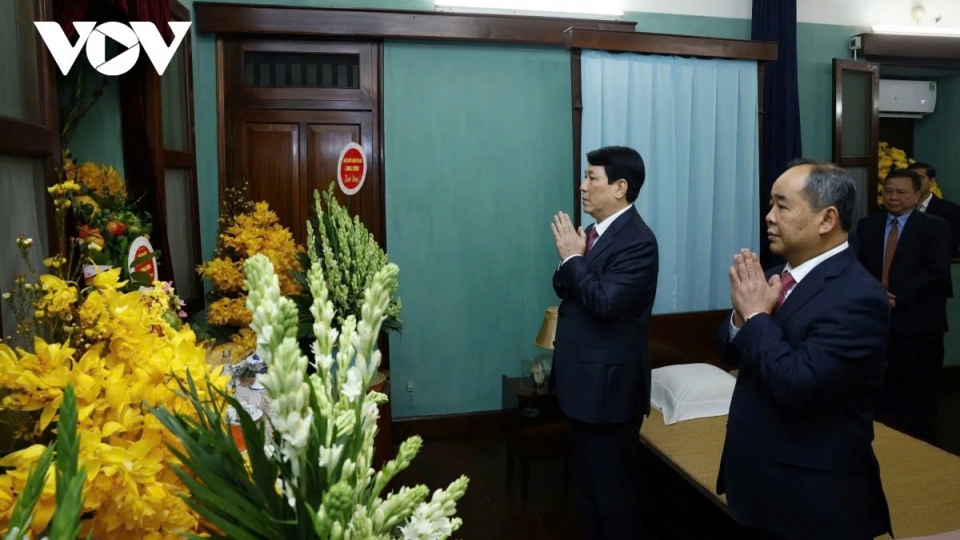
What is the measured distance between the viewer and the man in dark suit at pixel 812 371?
156cm

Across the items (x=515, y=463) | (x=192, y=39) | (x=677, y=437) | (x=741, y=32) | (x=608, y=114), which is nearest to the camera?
(x=677, y=437)

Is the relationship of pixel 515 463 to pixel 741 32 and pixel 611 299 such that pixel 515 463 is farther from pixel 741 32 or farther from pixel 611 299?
pixel 741 32

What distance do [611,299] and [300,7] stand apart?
97.3 inches

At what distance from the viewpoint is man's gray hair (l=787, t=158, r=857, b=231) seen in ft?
5.38

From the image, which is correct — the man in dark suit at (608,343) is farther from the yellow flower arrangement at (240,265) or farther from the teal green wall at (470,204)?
the teal green wall at (470,204)

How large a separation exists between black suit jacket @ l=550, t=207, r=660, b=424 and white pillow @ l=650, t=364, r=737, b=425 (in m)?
0.79

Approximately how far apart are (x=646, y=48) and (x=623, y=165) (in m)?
1.82

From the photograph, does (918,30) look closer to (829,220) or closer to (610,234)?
(610,234)

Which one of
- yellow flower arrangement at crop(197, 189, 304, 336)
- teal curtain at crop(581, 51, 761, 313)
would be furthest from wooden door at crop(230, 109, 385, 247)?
teal curtain at crop(581, 51, 761, 313)

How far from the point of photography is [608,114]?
399 centimetres

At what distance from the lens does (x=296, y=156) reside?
3.86m

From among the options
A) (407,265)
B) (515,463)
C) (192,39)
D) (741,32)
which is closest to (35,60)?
(192,39)

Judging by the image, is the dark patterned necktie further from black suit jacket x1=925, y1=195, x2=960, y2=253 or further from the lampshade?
the lampshade

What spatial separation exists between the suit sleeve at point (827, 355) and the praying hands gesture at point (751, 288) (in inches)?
3.8
